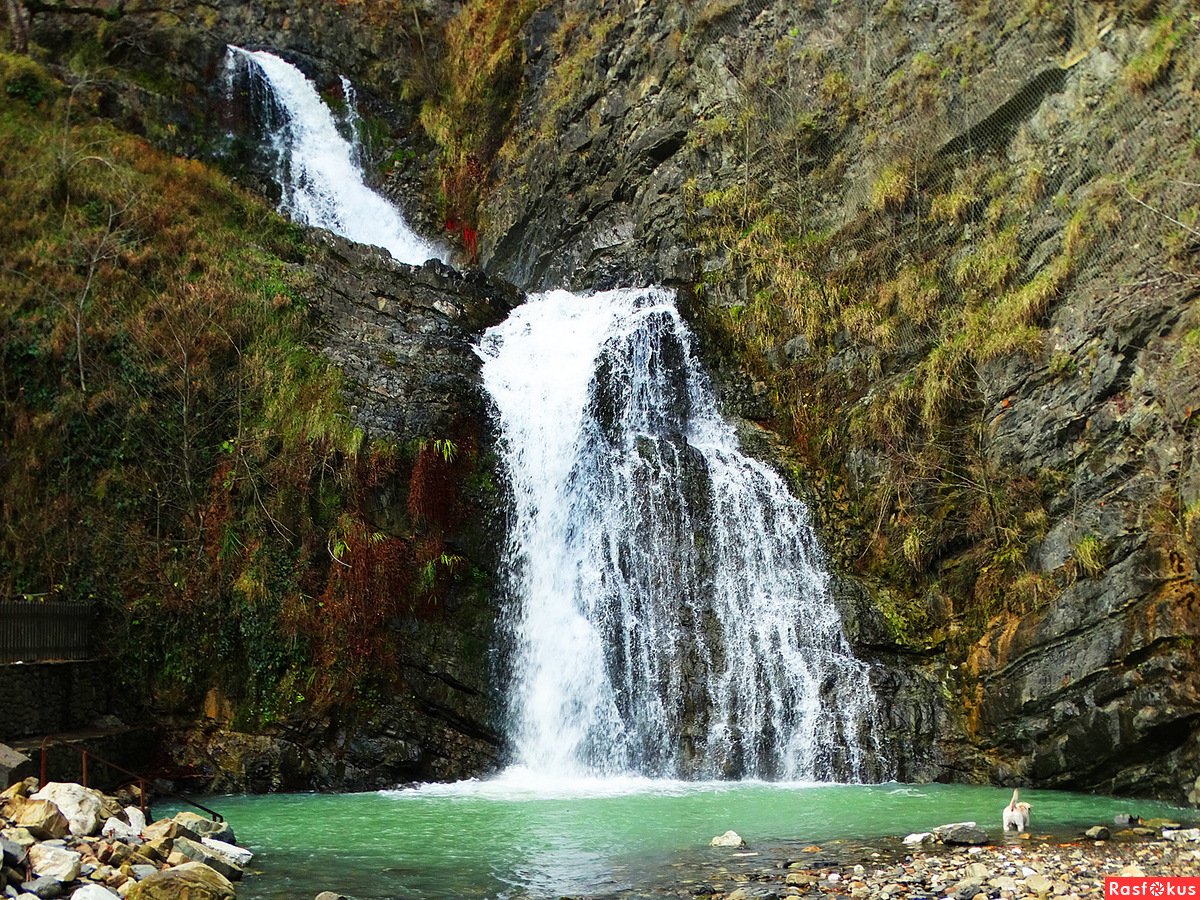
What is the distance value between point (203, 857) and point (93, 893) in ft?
4.49

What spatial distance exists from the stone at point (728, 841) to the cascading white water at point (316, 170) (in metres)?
17.8

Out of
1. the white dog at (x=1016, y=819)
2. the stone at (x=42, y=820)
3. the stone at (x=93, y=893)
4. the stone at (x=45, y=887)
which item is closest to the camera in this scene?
the stone at (x=93, y=893)

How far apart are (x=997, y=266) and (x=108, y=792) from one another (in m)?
14.4

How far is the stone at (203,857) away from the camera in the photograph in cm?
742

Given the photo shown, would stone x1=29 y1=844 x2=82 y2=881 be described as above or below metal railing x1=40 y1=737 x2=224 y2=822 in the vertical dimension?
below

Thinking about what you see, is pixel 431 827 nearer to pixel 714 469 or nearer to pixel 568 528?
pixel 568 528

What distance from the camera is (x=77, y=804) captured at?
7.75 m

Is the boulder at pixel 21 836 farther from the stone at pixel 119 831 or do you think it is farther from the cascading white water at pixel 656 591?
the cascading white water at pixel 656 591

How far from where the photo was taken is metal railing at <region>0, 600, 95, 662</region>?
11.7m

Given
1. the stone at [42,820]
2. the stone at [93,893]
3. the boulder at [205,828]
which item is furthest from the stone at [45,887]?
the boulder at [205,828]

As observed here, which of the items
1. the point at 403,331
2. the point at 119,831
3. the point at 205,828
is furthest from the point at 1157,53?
the point at 119,831

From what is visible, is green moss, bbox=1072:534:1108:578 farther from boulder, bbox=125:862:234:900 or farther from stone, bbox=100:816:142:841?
stone, bbox=100:816:142:841

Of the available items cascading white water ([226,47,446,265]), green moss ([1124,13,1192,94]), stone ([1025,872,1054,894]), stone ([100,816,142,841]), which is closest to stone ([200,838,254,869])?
stone ([100,816,142,841])

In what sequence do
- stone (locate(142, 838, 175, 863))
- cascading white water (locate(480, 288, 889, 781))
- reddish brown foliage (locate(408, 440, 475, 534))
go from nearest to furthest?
1. stone (locate(142, 838, 175, 863))
2. cascading white water (locate(480, 288, 889, 781))
3. reddish brown foliage (locate(408, 440, 475, 534))
